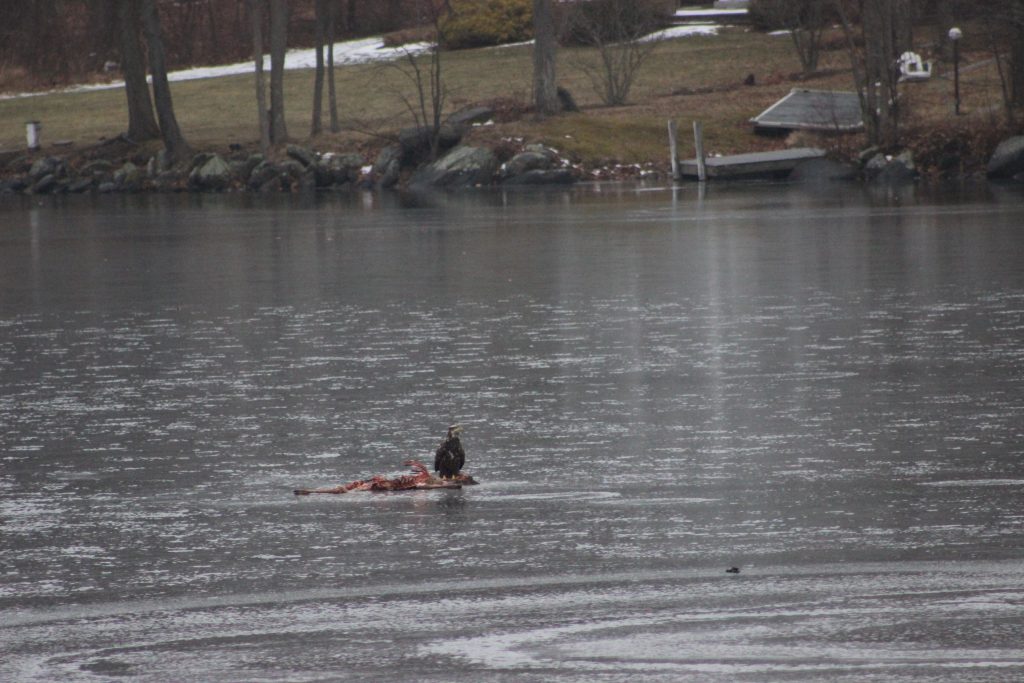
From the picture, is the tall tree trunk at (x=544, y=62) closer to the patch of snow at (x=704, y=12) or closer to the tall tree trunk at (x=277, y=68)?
the tall tree trunk at (x=277, y=68)

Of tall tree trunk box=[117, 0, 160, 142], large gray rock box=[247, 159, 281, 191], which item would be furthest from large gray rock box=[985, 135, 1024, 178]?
tall tree trunk box=[117, 0, 160, 142]

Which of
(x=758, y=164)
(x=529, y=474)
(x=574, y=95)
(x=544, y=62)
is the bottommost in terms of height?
(x=529, y=474)

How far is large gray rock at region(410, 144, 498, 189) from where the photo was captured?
49.6 m

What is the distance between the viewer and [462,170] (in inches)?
1954

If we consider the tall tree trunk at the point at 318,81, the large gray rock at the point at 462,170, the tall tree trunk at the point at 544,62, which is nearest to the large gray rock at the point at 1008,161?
the large gray rock at the point at 462,170

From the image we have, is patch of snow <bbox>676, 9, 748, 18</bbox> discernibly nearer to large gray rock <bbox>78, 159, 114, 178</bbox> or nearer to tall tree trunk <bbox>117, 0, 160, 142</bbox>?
tall tree trunk <bbox>117, 0, 160, 142</bbox>

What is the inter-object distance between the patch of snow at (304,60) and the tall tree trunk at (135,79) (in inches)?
662

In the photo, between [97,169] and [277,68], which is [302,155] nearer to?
[277,68]

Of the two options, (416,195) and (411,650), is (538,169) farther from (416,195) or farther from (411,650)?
(411,650)

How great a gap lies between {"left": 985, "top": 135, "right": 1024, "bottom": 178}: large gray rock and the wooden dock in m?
6.07

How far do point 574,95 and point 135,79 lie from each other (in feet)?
52.5

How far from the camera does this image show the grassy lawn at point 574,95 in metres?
51.9

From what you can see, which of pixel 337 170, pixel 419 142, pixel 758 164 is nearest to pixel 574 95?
pixel 419 142

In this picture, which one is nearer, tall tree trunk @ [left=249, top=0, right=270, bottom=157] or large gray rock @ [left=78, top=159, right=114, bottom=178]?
tall tree trunk @ [left=249, top=0, right=270, bottom=157]
